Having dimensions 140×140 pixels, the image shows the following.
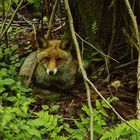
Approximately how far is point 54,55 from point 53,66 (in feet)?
0.70

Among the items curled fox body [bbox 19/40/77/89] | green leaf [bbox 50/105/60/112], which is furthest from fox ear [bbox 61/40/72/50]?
green leaf [bbox 50/105/60/112]

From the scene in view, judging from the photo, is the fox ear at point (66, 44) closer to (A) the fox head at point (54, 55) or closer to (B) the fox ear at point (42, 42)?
(A) the fox head at point (54, 55)

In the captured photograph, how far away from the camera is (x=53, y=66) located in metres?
6.83

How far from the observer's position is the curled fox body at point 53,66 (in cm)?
698

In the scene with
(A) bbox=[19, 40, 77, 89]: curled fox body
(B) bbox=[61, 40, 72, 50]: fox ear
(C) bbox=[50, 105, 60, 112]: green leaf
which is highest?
(B) bbox=[61, 40, 72, 50]: fox ear

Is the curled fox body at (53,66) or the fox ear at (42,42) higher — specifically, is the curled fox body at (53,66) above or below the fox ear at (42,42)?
below

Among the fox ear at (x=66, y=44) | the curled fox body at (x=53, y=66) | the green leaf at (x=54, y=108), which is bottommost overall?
the green leaf at (x=54, y=108)

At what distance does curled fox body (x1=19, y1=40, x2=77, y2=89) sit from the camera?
698 cm

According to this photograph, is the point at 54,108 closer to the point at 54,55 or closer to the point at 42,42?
the point at 54,55

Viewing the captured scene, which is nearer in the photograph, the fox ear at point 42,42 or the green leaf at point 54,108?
the green leaf at point 54,108

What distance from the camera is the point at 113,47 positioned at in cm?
736

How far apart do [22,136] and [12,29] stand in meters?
4.92

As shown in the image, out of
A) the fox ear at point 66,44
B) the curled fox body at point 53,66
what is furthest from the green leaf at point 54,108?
the fox ear at point 66,44

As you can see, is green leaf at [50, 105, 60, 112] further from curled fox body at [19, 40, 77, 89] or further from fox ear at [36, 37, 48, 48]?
fox ear at [36, 37, 48, 48]
